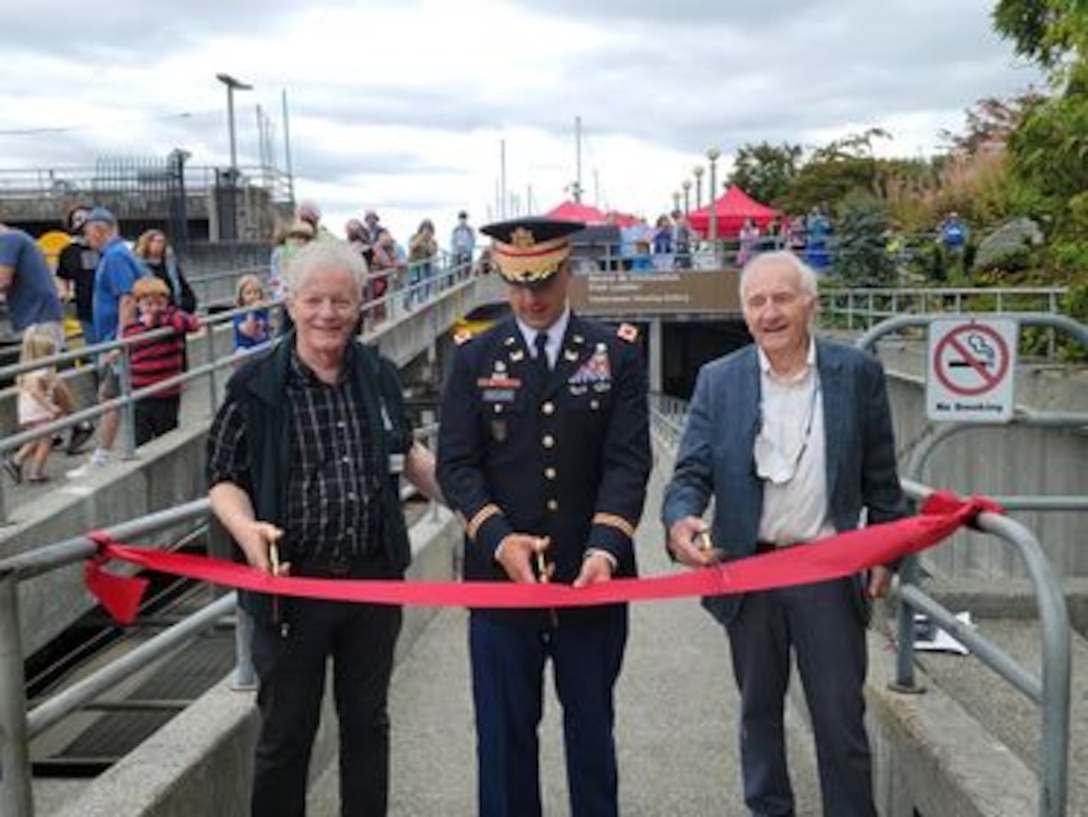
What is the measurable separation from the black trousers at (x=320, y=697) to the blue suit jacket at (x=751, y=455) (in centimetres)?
88

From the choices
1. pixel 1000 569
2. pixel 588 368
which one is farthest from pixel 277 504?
pixel 1000 569

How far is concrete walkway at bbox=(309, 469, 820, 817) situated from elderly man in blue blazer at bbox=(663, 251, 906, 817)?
3.48 feet

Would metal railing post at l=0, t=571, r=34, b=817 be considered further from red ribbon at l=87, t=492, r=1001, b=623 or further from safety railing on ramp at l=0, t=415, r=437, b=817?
red ribbon at l=87, t=492, r=1001, b=623

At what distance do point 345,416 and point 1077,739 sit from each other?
2704 mm

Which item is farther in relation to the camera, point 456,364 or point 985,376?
point 985,376

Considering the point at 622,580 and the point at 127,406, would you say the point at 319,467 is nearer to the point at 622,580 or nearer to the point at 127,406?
Result: the point at 622,580

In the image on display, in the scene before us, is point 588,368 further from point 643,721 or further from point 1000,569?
point 1000,569

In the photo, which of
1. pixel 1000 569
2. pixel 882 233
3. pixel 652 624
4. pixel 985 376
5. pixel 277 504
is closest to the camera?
pixel 277 504

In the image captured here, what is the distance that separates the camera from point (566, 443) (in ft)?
10.5

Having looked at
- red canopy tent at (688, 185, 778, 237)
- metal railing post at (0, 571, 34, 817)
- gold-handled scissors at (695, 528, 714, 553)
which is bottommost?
metal railing post at (0, 571, 34, 817)

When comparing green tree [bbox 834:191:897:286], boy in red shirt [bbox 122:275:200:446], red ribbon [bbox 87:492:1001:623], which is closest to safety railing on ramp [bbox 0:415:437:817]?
red ribbon [bbox 87:492:1001:623]

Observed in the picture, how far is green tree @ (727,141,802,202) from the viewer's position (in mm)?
61906

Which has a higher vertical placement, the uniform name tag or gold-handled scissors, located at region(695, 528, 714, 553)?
the uniform name tag

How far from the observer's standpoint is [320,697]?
321cm
